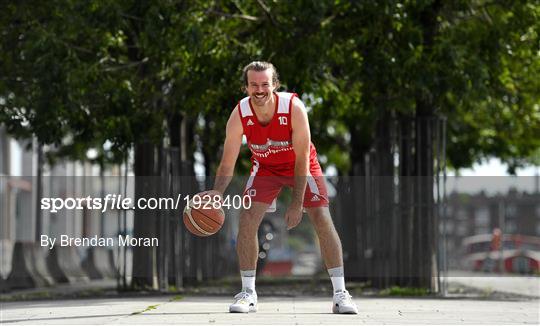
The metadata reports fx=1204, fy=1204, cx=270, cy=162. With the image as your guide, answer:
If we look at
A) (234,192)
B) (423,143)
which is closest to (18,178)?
(234,192)

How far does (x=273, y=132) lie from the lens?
913cm

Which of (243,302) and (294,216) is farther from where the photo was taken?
(243,302)

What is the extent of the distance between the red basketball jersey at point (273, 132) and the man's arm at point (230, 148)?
0.08 metres

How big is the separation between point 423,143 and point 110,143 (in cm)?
451

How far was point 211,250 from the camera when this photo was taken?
27297mm

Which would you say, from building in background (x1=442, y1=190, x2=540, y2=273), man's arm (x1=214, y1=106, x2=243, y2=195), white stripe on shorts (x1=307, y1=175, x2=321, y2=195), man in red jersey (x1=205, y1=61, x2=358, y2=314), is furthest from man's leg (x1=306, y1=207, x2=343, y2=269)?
building in background (x1=442, y1=190, x2=540, y2=273)

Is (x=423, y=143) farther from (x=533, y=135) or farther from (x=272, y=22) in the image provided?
(x=533, y=135)

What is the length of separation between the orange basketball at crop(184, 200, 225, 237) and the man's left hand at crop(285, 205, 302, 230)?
68 cm

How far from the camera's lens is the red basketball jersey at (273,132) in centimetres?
909

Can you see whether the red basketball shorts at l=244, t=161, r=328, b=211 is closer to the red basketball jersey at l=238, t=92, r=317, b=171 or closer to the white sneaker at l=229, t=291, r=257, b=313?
the red basketball jersey at l=238, t=92, r=317, b=171

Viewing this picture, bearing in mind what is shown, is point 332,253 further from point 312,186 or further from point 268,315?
point 268,315

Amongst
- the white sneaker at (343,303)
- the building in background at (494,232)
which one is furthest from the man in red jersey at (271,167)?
the building in background at (494,232)

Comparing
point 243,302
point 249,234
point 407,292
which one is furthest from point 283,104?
point 407,292

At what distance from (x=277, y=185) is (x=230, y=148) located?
474 millimetres
